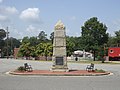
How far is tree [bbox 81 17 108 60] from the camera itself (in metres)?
97.1

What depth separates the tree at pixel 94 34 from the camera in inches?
3821

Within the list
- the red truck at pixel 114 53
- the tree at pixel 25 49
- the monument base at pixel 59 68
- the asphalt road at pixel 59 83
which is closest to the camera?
the asphalt road at pixel 59 83

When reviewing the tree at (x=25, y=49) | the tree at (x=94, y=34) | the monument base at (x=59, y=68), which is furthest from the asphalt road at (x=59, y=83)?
the tree at (x=25, y=49)

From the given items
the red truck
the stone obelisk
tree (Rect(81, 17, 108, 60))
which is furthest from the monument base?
tree (Rect(81, 17, 108, 60))

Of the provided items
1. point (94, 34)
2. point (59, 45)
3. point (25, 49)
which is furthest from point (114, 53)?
point (59, 45)

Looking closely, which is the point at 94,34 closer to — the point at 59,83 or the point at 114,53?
the point at 114,53

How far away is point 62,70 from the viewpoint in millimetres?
32938

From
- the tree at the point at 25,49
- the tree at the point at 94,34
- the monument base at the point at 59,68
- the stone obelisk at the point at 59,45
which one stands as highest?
the tree at the point at 94,34

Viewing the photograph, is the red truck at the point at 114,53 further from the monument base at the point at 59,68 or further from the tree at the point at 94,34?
the monument base at the point at 59,68

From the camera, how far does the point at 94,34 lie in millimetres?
97750

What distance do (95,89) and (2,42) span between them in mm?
166022

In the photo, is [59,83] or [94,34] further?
[94,34]

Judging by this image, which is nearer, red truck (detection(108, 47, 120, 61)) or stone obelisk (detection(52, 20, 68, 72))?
stone obelisk (detection(52, 20, 68, 72))

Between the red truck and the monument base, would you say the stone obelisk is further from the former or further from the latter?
the red truck
